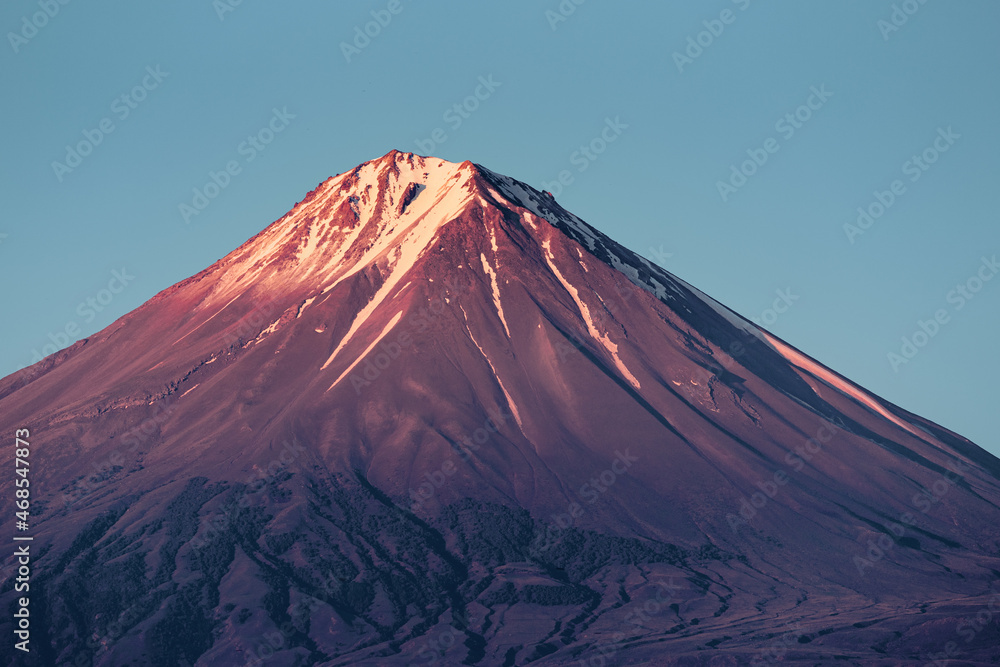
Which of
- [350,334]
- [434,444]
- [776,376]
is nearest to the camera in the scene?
[434,444]

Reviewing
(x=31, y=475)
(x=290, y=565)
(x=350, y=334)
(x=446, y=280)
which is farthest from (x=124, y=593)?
(x=446, y=280)

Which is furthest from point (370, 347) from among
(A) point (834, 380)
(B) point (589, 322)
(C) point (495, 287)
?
(A) point (834, 380)

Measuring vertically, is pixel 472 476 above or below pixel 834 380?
below

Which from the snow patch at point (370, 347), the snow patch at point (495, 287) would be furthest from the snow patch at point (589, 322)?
the snow patch at point (370, 347)

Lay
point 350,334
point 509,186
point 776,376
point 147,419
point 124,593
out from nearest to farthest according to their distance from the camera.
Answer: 1. point 124,593
2. point 147,419
3. point 350,334
4. point 776,376
5. point 509,186

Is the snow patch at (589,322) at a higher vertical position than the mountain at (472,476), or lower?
higher

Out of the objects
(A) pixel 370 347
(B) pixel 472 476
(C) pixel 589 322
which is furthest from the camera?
(C) pixel 589 322

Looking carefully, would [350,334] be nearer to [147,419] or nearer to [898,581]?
[147,419]

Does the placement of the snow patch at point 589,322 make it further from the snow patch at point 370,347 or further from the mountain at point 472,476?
the snow patch at point 370,347

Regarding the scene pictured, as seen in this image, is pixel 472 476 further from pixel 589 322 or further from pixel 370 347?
pixel 589 322
